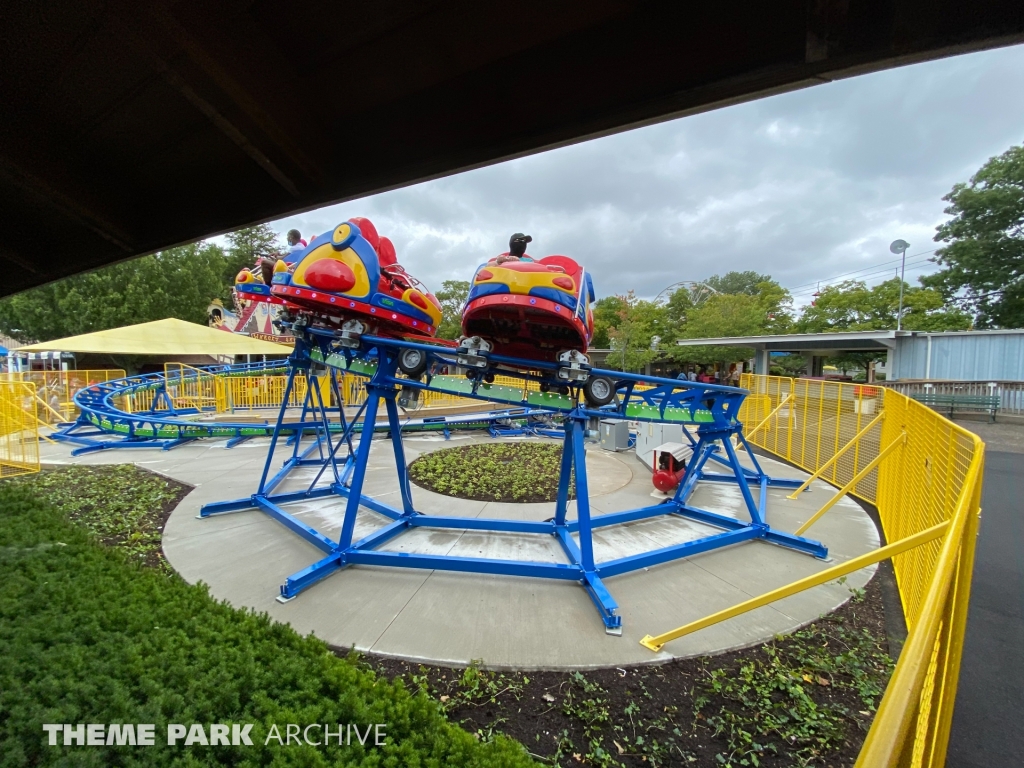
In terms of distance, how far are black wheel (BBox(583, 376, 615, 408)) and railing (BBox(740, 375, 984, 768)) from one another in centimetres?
235

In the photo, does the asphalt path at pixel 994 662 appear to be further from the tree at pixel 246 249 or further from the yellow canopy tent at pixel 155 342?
the tree at pixel 246 249

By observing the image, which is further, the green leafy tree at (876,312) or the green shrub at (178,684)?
the green leafy tree at (876,312)

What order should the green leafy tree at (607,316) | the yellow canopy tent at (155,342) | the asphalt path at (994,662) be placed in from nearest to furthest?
the asphalt path at (994,662)
the yellow canopy tent at (155,342)
the green leafy tree at (607,316)

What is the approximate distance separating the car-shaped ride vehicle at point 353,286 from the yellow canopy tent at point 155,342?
14990mm

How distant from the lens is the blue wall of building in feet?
58.6

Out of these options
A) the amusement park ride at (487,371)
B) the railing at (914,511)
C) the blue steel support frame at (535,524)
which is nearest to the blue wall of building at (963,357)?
the railing at (914,511)

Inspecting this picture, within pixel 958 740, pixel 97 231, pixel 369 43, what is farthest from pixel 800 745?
pixel 97 231

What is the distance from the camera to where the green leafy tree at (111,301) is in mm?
22719

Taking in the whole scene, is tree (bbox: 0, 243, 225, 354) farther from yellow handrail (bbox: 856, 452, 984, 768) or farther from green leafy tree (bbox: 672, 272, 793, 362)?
green leafy tree (bbox: 672, 272, 793, 362)

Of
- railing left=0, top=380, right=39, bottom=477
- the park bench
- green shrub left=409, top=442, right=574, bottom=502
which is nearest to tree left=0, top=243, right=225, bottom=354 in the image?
railing left=0, top=380, right=39, bottom=477

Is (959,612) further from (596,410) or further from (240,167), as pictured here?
(240,167)

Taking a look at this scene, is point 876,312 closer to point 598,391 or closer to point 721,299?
point 721,299

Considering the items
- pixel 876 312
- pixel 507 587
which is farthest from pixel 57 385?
pixel 876 312

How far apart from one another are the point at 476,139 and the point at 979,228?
3996cm
